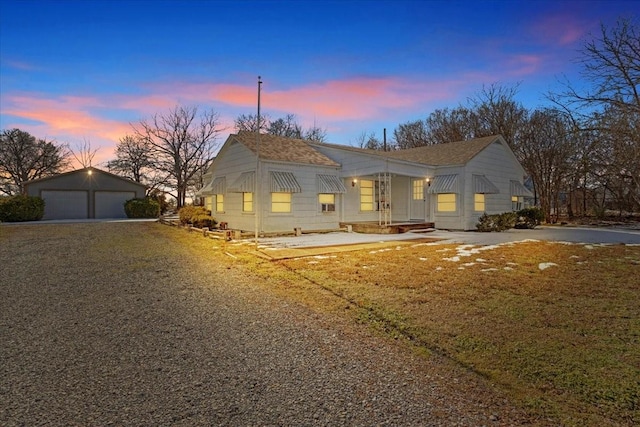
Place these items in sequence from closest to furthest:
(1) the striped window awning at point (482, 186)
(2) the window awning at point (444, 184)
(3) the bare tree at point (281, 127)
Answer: (2) the window awning at point (444, 184), (1) the striped window awning at point (482, 186), (3) the bare tree at point (281, 127)

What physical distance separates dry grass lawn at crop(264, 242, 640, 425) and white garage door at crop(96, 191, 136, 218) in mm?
26701

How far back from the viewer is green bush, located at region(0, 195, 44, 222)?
75.7 feet

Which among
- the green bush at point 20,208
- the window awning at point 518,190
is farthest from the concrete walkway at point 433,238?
the green bush at point 20,208

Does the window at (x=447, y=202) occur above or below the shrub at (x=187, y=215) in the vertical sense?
above

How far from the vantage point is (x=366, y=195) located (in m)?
18.3

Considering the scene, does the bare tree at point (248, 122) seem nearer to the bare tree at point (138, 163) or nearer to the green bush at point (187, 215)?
the bare tree at point (138, 163)

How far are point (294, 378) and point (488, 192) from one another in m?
17.1

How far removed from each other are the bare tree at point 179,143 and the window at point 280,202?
24542mm

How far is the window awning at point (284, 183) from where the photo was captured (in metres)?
15.1

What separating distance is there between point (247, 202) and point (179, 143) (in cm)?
2532

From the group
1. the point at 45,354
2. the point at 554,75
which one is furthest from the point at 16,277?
the point at 554,75

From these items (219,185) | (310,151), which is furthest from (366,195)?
(219,185)

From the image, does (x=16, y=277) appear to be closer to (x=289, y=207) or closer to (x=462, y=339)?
(x=462, y=339)

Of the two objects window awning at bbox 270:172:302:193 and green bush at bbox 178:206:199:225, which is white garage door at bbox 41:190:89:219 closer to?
green bush at bbox 178:206:199:225
